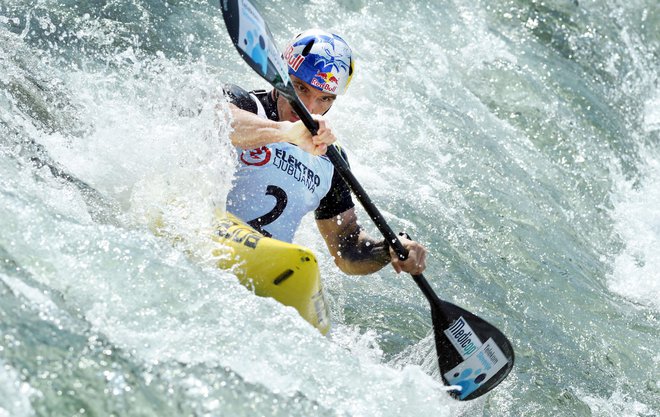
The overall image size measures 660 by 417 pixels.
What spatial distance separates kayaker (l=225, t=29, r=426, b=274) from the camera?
4.41 metres

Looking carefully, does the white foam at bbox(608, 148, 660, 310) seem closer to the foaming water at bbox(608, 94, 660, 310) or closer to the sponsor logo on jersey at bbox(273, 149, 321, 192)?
the foaming water at bbox(608, 94, 660, 310)

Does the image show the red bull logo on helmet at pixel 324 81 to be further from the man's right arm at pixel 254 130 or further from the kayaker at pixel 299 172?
the man's right arm at pixel 254 130

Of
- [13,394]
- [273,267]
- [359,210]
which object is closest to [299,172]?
[273,267]

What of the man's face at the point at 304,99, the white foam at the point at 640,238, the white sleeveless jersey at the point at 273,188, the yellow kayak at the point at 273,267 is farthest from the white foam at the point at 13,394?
the white foam at the point at 640,238

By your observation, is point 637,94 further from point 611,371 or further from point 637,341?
point 611,371

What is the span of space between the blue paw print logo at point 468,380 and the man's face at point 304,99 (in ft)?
4.78

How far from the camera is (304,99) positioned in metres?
4.63

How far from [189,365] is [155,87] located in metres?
3.42

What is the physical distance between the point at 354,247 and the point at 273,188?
0.63 meters

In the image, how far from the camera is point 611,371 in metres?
5.52

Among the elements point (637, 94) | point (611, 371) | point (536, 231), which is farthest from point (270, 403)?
point (637, 94)

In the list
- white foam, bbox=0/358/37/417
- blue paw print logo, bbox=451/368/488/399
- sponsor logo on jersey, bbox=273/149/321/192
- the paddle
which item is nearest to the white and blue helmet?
the paddle

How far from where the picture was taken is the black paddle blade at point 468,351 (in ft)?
14.4

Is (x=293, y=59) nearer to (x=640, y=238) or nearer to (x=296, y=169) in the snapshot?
(x=296, y=169)
